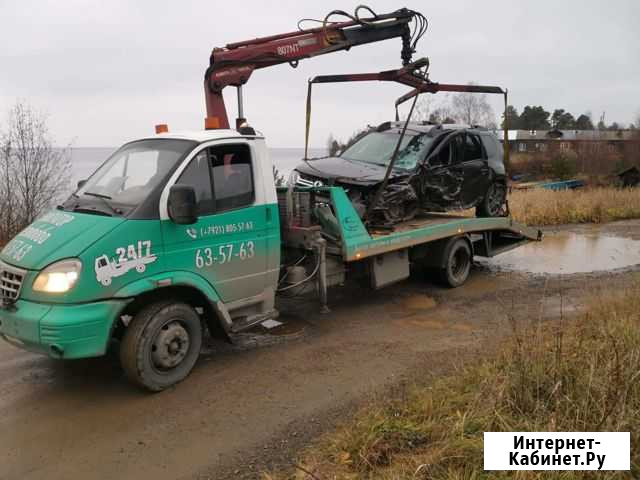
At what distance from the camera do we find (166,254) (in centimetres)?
463

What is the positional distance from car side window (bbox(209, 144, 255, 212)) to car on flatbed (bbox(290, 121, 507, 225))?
2201 mm

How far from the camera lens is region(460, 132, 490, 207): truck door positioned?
891 cm

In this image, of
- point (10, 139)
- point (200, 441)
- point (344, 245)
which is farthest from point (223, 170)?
point (10, 139)

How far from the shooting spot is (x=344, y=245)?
6184 mm

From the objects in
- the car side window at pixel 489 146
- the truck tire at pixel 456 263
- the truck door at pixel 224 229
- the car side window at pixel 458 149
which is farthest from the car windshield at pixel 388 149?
the truck door at pixel 224 229

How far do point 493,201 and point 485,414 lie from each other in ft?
22.2

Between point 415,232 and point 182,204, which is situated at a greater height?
point 182,204

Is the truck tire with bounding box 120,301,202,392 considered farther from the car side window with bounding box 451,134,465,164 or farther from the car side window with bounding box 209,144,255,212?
the car side window with bounding box 451,134,465,164

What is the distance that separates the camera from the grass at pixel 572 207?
16000mm

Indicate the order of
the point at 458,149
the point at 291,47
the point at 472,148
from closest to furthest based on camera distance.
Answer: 1. the point at 291,47
2. the point at 458,149
3. the point at 472,148

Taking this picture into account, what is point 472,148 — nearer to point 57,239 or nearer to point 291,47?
point 291,47

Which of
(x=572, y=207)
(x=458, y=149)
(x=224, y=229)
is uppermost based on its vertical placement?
(x=458, y=149)

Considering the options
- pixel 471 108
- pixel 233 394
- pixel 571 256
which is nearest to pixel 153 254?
pixel 233 394

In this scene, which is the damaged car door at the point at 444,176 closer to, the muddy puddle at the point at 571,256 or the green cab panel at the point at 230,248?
the muddy puddle at the point at 571,256
